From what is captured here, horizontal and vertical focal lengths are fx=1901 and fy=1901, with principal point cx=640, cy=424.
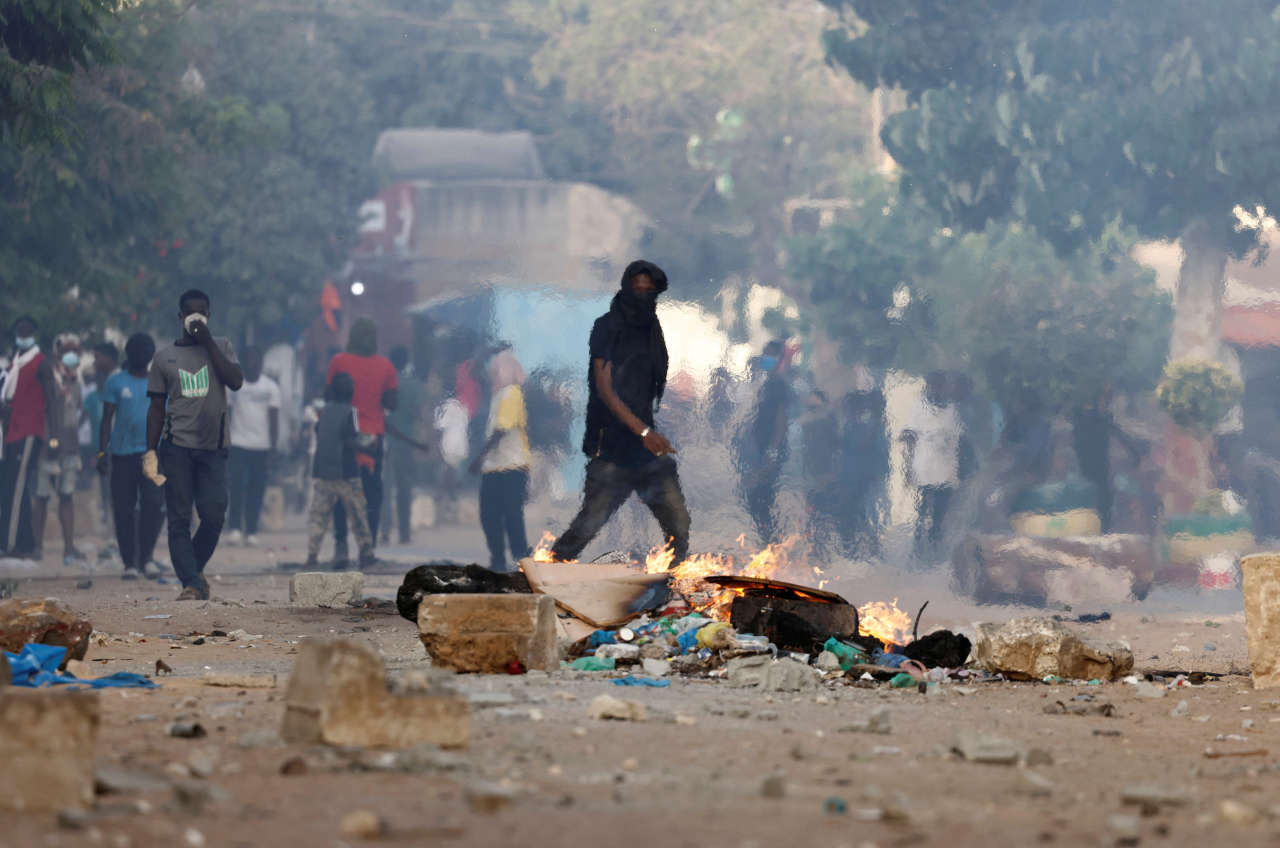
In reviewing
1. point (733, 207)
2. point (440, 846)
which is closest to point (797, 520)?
point (733, 207)

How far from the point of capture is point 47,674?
696 cm

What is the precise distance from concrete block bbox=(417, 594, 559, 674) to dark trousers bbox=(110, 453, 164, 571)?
281 inches

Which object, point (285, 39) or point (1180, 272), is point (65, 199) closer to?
point (285, 39)

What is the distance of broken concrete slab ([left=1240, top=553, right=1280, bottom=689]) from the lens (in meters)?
8.27

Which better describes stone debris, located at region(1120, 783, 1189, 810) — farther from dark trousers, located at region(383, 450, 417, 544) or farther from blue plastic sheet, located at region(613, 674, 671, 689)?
dark trousers, located at region(383, 450, 417, 544)

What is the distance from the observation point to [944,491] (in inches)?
763

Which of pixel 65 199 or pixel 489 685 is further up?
pixel 65 199

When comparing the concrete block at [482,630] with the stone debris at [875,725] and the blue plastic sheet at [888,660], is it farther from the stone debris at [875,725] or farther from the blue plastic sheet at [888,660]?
the blue plastic sheet at [888,660]

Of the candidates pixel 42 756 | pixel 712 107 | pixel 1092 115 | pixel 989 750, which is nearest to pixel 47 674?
pixel 42 756

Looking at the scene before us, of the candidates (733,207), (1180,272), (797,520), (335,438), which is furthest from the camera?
(733,207)

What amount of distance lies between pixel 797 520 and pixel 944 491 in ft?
6.02

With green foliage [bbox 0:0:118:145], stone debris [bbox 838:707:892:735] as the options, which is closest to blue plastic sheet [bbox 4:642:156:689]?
stone debris [bbox 838:707:892:735]

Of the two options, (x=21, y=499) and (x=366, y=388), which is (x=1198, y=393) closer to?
(x=366, y=388)

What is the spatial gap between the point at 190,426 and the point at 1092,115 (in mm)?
13318
